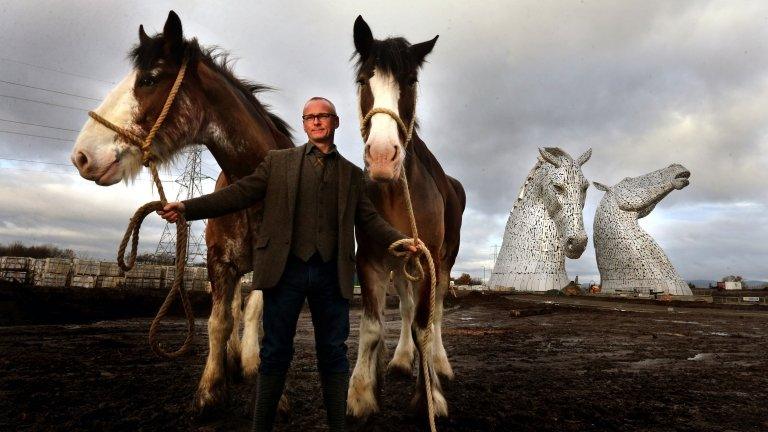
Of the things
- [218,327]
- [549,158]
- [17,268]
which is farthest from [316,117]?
[549,158]

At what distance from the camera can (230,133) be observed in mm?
3195

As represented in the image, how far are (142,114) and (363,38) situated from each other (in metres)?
1.55

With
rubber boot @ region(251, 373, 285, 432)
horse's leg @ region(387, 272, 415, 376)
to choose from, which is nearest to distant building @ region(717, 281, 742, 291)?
horse's leg @ region(387, 272, 415, 376)

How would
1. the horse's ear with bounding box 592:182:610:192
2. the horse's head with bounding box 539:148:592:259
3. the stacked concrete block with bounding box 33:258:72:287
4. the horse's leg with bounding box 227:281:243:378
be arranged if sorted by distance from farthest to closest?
1. the horse's ear with bounding box 592:182:610:192
2. the horse's head with bounding box 539:148:592:259
3. the stacked concrete block with bounding box 33:258:72:287
4. the horse's leg with bounding box 227:281:243:378

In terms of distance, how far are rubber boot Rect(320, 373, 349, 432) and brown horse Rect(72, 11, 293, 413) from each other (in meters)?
1.17

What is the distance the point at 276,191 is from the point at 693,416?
3268 mm

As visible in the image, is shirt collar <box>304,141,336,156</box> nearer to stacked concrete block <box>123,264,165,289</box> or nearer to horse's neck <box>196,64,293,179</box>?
horse's neck <box>196,64,293,179</box>

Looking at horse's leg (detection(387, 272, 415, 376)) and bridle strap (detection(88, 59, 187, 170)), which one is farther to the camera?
horse's leg (detection(387, 272, 415, 376))

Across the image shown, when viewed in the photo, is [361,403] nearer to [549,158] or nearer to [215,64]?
[215,64]

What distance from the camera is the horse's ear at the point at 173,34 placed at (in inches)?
115

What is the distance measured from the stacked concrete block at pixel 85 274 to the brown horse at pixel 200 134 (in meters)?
15.4

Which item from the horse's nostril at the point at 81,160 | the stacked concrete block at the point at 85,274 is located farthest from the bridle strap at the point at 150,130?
the stacked concrete block at the point at 85,274

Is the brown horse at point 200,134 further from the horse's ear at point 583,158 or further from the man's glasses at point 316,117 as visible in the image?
the horse's ear at point 583,158

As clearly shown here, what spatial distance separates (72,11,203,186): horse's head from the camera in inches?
101
